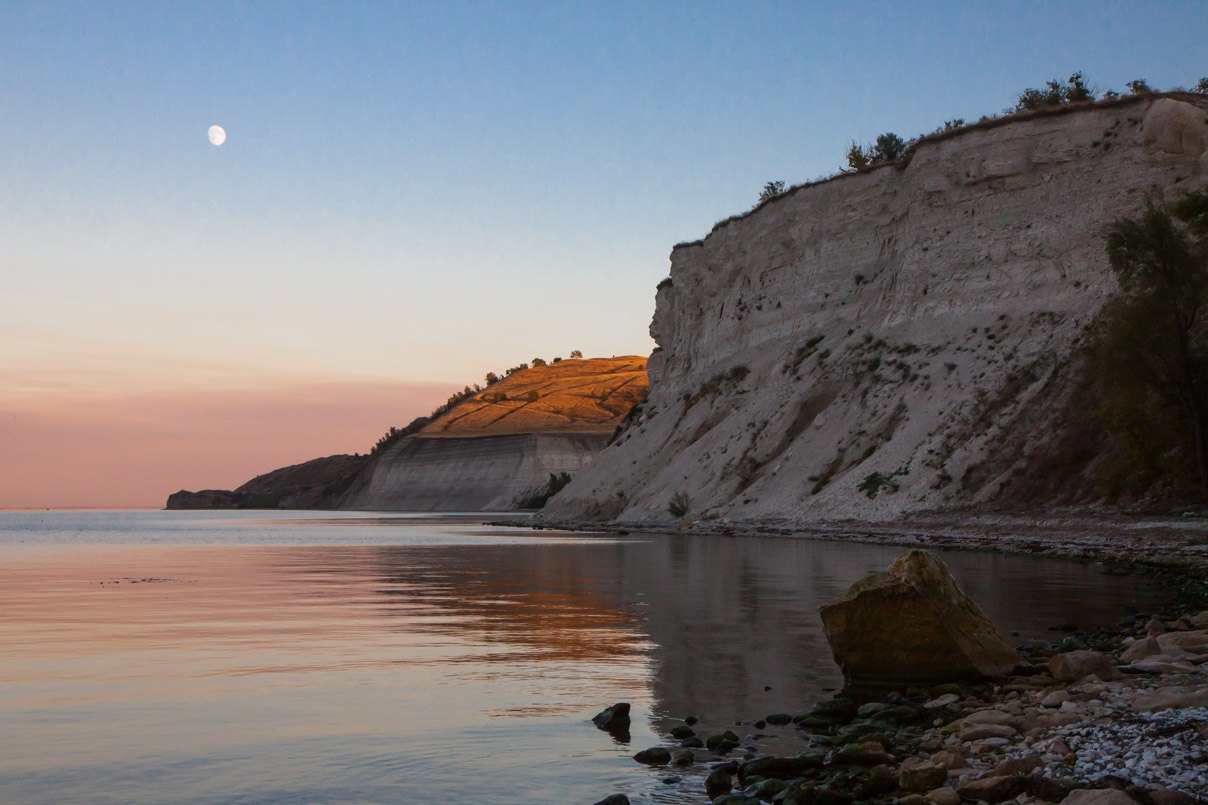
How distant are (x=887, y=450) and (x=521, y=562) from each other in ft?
64.9

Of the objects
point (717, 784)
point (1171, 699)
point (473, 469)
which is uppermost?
point (473, 469)

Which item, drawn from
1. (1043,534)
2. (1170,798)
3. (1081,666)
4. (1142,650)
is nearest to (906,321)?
(1043,534)

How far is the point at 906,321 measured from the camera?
51.5 meters

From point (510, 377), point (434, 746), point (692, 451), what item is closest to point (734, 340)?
point (692, 451)

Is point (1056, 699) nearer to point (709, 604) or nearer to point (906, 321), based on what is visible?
point (709, 604)

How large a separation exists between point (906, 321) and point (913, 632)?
4236 centimetres

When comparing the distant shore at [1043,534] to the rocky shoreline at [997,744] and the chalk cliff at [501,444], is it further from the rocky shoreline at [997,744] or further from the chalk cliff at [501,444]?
the chalk cliff at [501,444]

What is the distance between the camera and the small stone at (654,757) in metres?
8.10

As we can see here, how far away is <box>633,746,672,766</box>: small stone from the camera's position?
8.10 meters

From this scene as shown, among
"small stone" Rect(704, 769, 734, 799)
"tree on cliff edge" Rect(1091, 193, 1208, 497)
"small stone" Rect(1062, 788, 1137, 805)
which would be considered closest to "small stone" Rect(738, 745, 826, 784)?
"small stone" Rect(704, 769, 734, 799)

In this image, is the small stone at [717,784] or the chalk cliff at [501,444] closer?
the small stone at [717,784]

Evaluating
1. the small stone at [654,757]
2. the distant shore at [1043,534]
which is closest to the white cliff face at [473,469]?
the distant shore at [1043,534]

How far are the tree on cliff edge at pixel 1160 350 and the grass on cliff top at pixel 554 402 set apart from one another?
4032 inches

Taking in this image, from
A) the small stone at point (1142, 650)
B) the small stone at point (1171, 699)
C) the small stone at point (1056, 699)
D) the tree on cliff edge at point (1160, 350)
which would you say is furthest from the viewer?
the tree on cliff edge at point (1160, 350)
